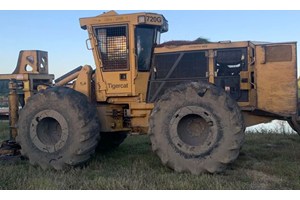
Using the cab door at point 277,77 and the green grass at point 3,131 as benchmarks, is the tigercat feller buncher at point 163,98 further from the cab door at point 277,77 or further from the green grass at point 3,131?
the green grass at point 3,131

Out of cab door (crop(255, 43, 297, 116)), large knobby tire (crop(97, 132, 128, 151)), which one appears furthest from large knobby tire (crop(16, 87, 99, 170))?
cab door (crop(255, 43, 297, 116))

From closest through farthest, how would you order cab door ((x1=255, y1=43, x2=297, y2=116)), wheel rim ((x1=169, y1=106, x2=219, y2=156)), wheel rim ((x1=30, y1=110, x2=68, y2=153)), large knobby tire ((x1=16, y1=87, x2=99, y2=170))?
wheel rim ((x1=169, y1=106, x2=219, y2=156))
cab door ((x1=255, y1=43, x2=297, y2=116))
large knobby tire ((x1=16, y1=87, x2=99, y2=170))
wheel rim ((x1=30, y1=110, x2=68, y2=153))

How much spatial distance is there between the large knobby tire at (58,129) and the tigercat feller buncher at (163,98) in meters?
0.02

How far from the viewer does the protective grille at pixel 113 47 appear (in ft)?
26.5

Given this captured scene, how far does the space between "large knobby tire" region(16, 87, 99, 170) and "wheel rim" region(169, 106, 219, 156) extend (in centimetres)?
152

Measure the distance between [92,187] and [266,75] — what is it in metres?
3.56

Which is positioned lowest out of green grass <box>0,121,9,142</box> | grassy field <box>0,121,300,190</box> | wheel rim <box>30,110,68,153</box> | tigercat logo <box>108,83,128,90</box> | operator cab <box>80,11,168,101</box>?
green grass <box>0,121,9,142</box>

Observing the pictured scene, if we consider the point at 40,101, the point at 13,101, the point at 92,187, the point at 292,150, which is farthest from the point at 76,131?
the point at 292,150

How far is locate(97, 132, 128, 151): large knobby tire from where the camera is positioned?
960 cm

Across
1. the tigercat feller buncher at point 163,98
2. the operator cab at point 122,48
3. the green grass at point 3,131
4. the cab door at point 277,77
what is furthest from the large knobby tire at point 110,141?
the green grass at point 3,131

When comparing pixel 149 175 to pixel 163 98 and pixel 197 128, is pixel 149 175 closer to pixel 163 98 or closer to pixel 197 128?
pixel 197 128

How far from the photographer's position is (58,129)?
8.06m

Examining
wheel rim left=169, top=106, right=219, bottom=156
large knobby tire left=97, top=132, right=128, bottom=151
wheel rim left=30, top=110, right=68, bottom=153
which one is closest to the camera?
wheel rim left=169, top=106, right=219, bottom=156

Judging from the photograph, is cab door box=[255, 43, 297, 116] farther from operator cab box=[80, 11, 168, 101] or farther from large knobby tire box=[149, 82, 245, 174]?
operator cab box=[80, 11, 168, 101]
